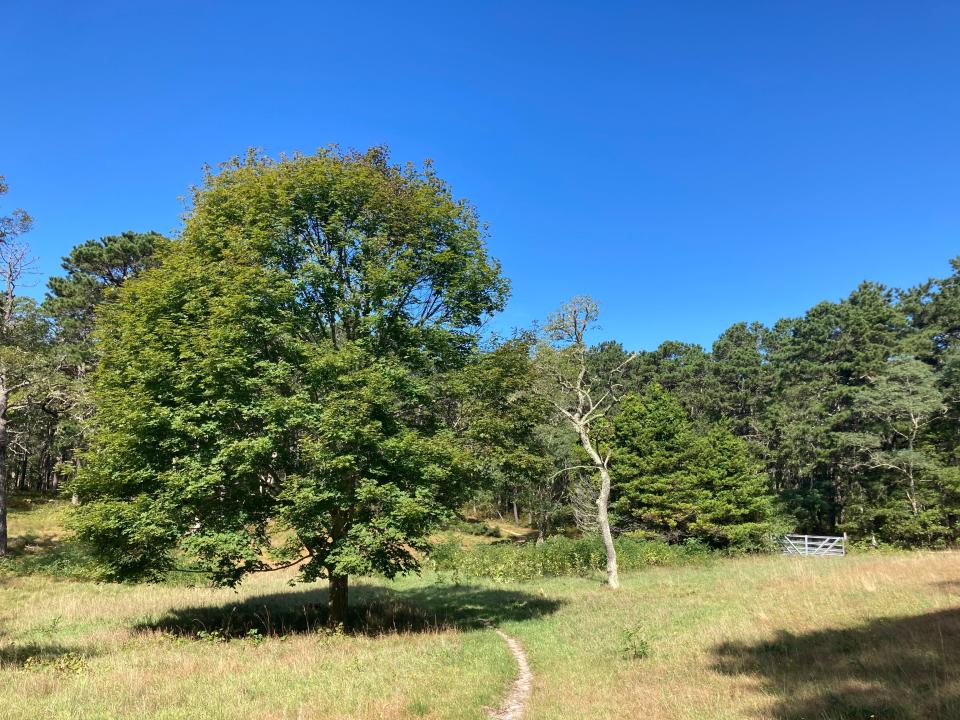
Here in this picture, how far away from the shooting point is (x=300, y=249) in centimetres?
1603

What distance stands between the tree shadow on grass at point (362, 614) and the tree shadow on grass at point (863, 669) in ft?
29.8

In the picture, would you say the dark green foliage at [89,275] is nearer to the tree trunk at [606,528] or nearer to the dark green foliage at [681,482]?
the tree trunk at [606,528]

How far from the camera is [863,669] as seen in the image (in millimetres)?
8930

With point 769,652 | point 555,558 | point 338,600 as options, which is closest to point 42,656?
point 338,600

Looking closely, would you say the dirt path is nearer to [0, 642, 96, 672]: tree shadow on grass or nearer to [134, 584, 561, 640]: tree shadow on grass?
[134, 584, 561, 640]: tree shadow on grass

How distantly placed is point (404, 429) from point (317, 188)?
7852mm

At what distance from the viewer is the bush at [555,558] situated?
31.2 metres

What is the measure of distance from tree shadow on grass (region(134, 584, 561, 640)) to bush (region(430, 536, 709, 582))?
6.43 metres

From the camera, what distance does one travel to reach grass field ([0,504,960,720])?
8055 mm

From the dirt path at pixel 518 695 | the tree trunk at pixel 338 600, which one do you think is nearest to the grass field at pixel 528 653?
the dirt path at pixel 518 695

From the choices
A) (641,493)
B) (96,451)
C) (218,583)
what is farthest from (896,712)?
(641,493)

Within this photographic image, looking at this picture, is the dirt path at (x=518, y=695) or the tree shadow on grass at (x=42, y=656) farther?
the tree shadow on grass at (x=42, y=656)

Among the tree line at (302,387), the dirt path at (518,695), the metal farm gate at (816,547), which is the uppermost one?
the tree line at (302,387)

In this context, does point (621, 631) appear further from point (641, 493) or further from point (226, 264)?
point (641, 493)
